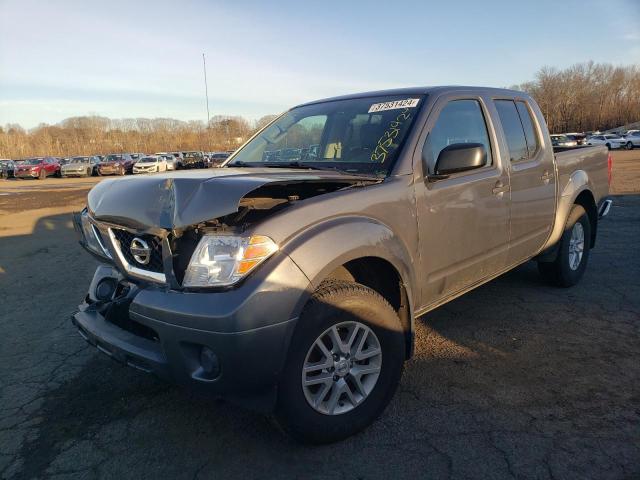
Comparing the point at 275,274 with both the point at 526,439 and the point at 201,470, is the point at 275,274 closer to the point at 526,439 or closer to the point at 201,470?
the point at 201,470

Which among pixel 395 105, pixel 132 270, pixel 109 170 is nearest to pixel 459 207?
pixel 395 105

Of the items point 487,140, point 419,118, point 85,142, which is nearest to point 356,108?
point 419,118

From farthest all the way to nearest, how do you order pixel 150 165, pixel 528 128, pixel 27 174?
pixel 150 165 → pixel 27 174 → pixel 528 128

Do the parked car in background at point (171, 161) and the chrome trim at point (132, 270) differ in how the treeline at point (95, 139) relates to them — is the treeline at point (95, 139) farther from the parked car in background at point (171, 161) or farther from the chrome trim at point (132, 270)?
the chrome trim at point (132, 270)

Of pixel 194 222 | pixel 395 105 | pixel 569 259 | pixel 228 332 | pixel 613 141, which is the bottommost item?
pixel 569 259

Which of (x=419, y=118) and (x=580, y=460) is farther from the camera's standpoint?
(x=419, y=118)

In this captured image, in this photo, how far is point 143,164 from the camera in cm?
3634

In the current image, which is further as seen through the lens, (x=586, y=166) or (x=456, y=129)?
(x=586, y=166)

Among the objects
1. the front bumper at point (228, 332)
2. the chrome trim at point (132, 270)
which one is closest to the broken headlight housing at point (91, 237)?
the chrome trim at point (132, 270)

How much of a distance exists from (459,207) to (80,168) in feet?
128

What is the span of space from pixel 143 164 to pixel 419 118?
36.6 meters

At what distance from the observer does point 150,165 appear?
36.3m

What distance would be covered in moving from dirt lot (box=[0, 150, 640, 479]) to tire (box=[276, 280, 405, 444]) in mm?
147

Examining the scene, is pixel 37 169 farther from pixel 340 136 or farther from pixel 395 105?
pixel 395 105
